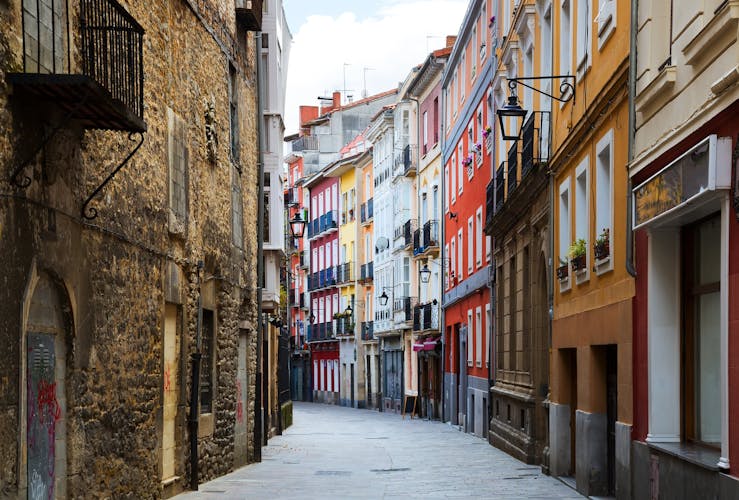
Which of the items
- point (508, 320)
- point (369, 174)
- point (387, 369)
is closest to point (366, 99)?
point (369, 174)

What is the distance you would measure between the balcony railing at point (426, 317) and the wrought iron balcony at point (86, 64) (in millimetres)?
35854

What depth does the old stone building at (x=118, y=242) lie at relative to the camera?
1042 cm

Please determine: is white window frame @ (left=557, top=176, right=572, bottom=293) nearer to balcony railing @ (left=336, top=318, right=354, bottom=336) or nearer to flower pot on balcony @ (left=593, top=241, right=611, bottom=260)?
flower pot on balcony @ (left=593, top=241, right=611, bottom=260)

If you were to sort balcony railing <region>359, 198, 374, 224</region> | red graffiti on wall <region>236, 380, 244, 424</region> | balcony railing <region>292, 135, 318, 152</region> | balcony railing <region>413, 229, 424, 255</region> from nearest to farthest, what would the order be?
red graffiti on wall <region>236, 380, 244, 424</region>, balcony railing <region>413, 229, 424, 255</region>, balcony railing <region>359, 198, 374, 224</region>, balcony railing <region>292, 135, 318, 152</region>

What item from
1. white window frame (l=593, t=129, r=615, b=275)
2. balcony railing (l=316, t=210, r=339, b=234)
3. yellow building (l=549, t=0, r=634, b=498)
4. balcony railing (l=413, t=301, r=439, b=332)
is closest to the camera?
yellow building (l=549, t=0, r=634, b=498)

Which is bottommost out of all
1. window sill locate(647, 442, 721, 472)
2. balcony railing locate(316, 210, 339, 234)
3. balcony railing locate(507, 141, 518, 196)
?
window sill locate(647, 442, 721, 472)

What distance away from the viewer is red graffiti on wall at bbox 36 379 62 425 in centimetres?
1160

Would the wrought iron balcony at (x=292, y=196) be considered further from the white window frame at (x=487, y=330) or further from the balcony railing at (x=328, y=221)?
the white window frame at (x=487, y=330)

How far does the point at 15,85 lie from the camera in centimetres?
1009

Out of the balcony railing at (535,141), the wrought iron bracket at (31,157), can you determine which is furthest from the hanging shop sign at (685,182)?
the balcony railing at (535,141)

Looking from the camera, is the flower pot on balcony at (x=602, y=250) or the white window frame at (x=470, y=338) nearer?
the flower pot on balcony at (x=602, y=250)

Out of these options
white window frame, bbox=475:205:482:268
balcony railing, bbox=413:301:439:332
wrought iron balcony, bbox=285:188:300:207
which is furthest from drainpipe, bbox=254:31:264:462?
wrought iron balcony, bbox=285:188:300:207

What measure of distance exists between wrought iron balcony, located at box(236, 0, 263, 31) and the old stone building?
7 centimetres

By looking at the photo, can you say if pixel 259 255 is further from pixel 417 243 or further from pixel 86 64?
pixel 417 243
